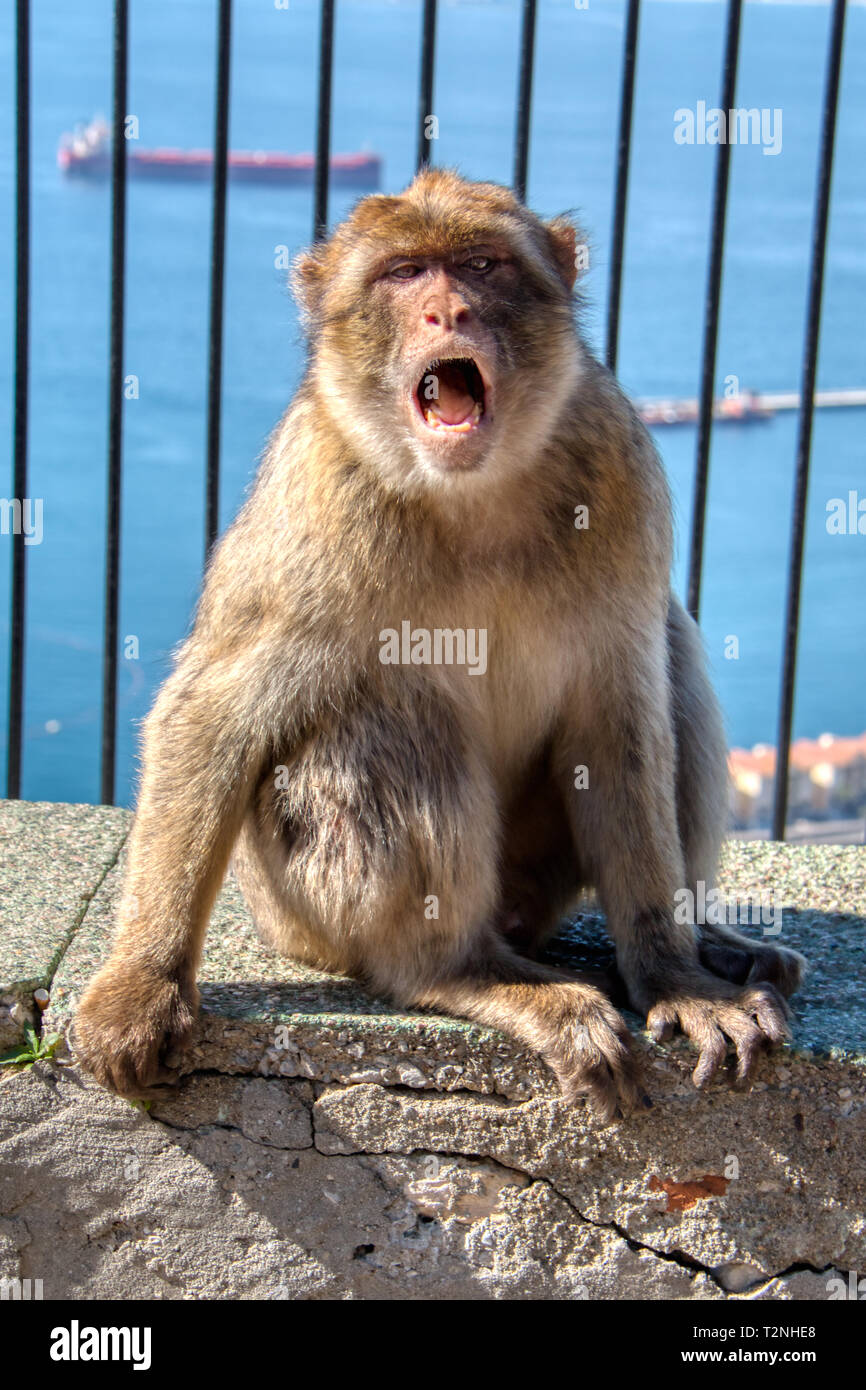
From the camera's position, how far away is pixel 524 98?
3.85m

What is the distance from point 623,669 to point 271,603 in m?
0.69

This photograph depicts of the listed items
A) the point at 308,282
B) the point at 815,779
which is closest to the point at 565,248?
the point at 308,282

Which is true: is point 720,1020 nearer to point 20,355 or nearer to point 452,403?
point 452,403

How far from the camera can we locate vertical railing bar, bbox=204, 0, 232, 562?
12.4ft

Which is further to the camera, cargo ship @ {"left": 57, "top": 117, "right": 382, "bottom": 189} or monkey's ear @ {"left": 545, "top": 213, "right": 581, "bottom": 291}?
cargo ship @ {"left": 57, "top": 117, "right": 382, "bottom": 189}

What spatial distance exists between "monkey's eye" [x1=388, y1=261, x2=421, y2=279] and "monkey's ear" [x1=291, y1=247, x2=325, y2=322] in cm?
22

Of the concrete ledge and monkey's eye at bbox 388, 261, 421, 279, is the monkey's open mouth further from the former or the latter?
the concrete ledge

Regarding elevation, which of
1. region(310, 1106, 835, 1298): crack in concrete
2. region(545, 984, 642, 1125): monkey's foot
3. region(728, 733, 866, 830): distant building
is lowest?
region(728, 733, 866, 830): distant building

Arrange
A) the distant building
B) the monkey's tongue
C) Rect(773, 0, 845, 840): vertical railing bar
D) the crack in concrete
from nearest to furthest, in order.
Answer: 1. the crack in concrete
2. the monkey's tongue
3. Rect(773, 0, 845, 840): vertical railing bar
4. the distant building

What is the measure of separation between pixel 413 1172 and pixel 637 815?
2.60 ft

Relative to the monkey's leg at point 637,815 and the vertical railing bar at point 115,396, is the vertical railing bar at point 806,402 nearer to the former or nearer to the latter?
the monkey's leg at point 637,815

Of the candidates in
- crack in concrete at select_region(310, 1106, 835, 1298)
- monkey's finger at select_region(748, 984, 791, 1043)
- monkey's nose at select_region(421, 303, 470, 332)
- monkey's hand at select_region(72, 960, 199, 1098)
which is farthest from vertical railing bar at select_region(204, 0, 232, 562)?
monkey's finger at select_region(748, 984, 791, 1043)
